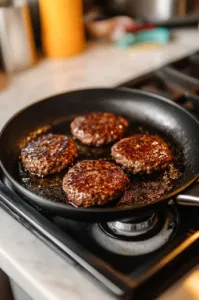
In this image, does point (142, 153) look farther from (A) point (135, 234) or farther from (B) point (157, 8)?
(B) point (157, 8)

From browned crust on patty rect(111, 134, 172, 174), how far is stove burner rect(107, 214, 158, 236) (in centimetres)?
17

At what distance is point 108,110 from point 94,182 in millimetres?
357

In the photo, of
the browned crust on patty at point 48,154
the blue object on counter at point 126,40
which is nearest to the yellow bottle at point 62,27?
the blue object on counter at point 126,40

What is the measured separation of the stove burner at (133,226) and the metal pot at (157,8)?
1.02m

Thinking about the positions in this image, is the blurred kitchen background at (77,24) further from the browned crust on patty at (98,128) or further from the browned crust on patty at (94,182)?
the browned crust on patty at (94,182)

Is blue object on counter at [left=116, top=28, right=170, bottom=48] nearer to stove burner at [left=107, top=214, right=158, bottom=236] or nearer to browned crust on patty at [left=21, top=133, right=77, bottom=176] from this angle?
browned crust on patty at [left=21, top=133, right=77, bottom=176]

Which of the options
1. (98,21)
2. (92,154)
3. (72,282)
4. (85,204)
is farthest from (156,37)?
(72,282)

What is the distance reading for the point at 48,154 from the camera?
96 cm

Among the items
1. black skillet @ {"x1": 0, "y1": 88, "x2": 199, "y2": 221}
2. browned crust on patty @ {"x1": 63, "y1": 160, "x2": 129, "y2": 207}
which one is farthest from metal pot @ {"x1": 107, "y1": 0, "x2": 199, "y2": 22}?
browned crust on patty @ {"x1": 63, "y1": 160, "x2": 129, "y2": 207}

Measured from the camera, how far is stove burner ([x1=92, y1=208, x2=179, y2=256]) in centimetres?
76

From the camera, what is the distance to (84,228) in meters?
0.80

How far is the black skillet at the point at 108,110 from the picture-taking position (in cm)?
98

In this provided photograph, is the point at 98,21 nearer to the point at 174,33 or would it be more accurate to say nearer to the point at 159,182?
the point at 174,33

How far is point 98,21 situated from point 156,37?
0.22 metres
